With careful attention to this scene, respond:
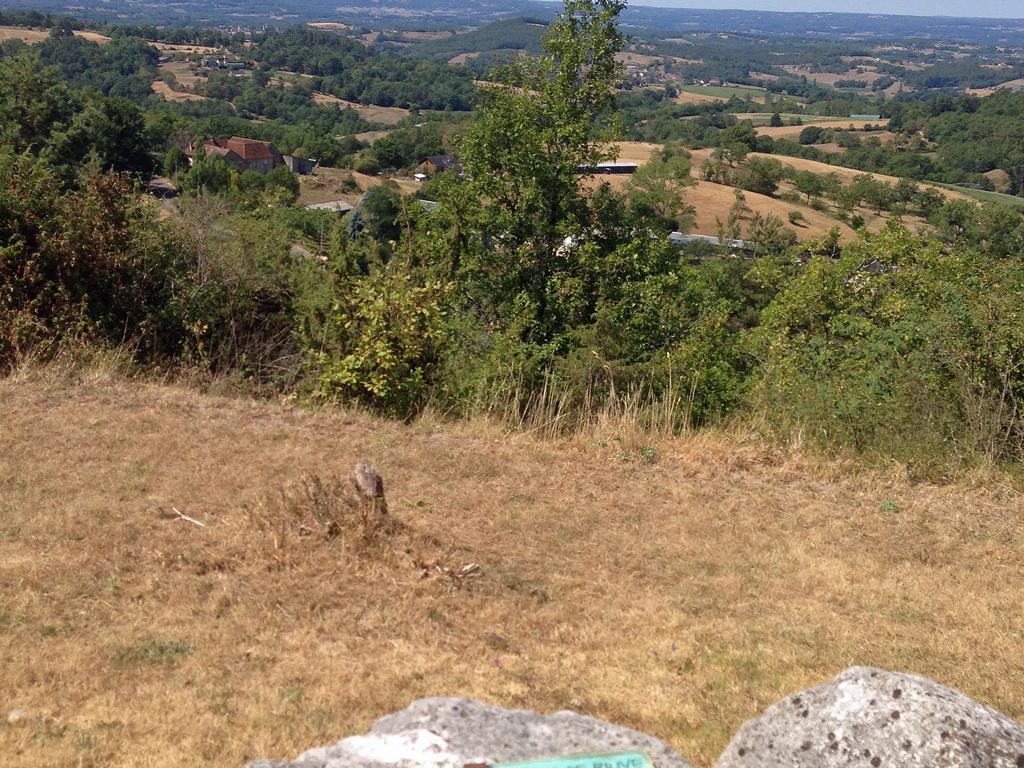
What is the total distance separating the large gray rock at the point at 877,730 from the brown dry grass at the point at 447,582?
2.30ft

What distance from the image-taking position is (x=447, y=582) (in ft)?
16.4

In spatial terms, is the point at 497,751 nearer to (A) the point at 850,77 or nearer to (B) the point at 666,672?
(B) the point at 666,672

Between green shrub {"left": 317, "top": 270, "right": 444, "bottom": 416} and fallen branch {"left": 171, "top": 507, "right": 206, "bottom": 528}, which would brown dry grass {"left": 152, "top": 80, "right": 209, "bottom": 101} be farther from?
fallen branch {"left": 171, "top": 507, "right": 206, "bottom": 528}

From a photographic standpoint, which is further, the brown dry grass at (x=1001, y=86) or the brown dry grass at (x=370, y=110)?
the brown dry grass at (x=1001, y=86)

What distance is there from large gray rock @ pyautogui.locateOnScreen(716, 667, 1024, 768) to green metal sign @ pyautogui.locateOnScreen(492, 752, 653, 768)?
0.36 metres

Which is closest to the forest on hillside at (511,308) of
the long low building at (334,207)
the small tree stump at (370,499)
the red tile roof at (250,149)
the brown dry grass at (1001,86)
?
the small tree stump at (370,499)

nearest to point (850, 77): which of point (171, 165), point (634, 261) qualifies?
point (171, 165)

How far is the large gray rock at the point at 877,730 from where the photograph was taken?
8.96 ft

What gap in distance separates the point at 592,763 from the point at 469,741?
378 millimetres

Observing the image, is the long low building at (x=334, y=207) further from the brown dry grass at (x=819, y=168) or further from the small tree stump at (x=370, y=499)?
the brown dry grass at (x=819, y=168)

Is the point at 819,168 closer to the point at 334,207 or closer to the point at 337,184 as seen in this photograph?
the point at 337,184

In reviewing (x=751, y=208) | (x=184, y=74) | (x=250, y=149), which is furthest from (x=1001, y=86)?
(x=250, y=149)

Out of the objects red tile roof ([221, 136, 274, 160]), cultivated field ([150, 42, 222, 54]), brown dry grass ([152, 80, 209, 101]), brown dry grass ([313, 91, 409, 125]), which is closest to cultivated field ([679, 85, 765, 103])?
brown dry grass ([313, 91, 409, 125])

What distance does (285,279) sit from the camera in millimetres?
10211
